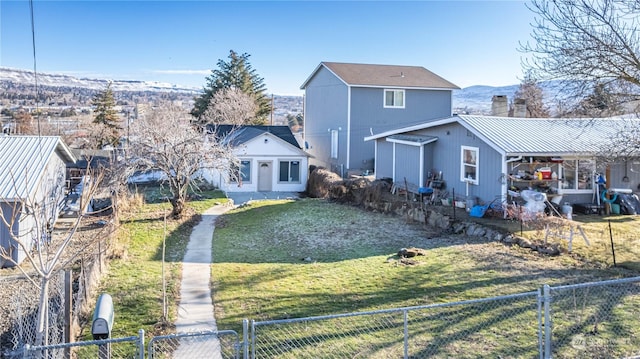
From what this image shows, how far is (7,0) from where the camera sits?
1308cm

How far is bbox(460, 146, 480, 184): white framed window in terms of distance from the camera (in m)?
18.7

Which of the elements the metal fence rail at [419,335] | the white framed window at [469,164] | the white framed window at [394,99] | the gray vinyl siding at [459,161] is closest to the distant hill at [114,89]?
the white framed window at [394,99]

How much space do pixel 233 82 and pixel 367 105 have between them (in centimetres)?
3074

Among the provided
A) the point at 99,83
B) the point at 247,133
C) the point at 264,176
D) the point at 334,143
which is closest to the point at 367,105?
the point at 334,143

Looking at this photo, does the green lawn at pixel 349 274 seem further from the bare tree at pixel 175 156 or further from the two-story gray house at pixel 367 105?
the two-story gray house at pixel 367 105

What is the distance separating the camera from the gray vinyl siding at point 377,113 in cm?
3164

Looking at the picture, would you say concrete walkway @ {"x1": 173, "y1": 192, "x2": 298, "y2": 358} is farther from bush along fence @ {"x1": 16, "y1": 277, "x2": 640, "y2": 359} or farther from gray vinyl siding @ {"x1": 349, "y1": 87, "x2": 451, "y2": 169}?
Answer: gray vinyl siding @ {"x1": 349, "y1": 87, "x2": 451, "y2": 169}

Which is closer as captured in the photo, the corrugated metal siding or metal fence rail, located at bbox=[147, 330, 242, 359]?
metal fence rail, located at bbox=[147, 330, 242, 359]

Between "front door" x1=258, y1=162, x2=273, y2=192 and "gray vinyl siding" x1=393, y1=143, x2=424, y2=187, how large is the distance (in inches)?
352

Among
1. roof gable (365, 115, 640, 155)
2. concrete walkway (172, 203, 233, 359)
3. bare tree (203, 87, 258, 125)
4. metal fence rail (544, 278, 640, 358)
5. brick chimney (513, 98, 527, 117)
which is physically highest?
bare tree (203, 87, 258, 125)

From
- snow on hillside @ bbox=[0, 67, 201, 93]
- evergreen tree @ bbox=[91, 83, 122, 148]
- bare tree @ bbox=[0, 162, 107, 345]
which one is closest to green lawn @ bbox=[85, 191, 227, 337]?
bare tree @ bbox=[0, 162, 107, 345]

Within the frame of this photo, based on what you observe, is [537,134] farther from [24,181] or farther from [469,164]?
[24,181]

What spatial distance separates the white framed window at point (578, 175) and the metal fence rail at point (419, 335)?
37.8ft

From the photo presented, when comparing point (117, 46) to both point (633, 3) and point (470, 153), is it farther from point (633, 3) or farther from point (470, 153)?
point (633, 3)
